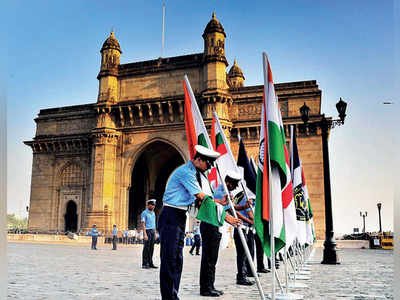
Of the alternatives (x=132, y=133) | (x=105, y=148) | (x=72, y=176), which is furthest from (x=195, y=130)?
(x=72, y=176)

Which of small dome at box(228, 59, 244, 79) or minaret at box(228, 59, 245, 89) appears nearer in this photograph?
minaret at box(228, 59, 245, 89)

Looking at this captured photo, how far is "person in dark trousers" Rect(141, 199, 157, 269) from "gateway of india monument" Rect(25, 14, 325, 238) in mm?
17201

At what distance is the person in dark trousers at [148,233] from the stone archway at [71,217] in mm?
23420

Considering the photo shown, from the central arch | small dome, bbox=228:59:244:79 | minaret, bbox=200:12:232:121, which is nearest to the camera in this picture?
minaret, bbox=200:12:232:121

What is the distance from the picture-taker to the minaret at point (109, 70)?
3109cm

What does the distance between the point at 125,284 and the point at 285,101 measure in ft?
75.3

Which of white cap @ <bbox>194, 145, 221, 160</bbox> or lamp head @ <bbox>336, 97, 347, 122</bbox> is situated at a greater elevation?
lamp head @ <bbox>336, 97, 347, 122</bbox>

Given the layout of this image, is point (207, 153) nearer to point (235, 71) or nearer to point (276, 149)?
point (276, 149)

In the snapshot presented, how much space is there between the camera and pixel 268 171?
4.78 metres

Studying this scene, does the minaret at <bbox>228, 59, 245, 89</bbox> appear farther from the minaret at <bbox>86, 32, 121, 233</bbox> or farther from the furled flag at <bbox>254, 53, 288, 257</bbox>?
the furled flag at <bbox>254, 53, 288, 257</bbox>

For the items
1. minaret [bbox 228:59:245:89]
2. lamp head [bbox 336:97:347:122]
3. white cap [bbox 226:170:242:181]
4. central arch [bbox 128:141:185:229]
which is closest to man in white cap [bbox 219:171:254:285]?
white cap [bbox 226:170:242:181]

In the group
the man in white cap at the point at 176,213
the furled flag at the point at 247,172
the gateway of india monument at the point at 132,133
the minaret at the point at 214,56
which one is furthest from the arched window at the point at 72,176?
the man in white cap at the point at 176,213

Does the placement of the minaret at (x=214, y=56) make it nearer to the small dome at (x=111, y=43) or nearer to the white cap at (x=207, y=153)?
the small dome at (x=111, y=43)

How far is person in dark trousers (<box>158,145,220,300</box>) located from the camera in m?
4.43
